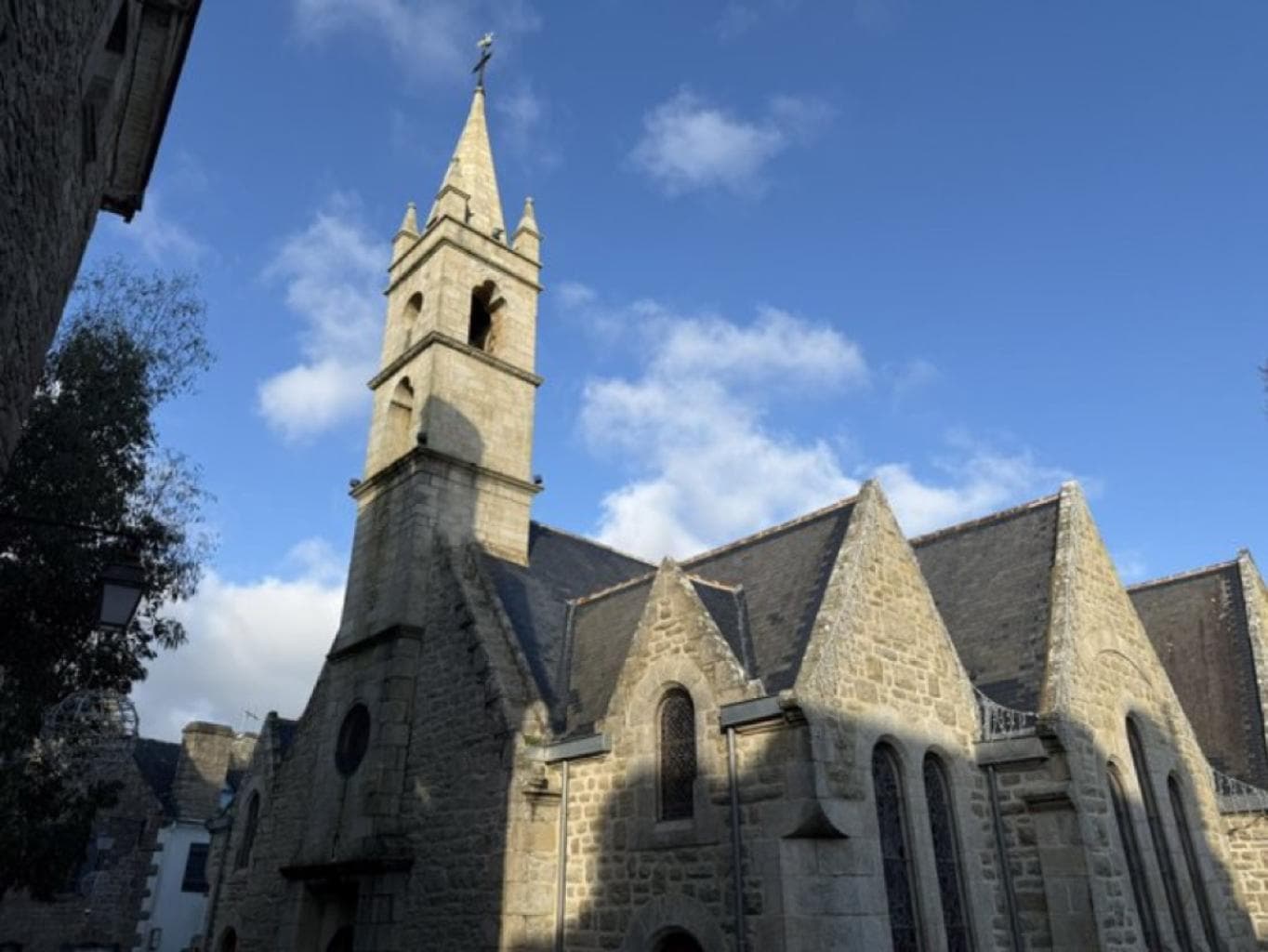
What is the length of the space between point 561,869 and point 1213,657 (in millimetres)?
13007

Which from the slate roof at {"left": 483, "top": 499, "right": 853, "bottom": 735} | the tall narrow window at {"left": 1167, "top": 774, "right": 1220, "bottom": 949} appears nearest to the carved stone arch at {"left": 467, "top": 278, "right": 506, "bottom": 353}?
the slate roof at {"left": 483, "top": 499, "right": 853, "bottom": 735}

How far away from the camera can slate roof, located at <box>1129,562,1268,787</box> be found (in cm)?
1533

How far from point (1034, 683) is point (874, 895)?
445 cm

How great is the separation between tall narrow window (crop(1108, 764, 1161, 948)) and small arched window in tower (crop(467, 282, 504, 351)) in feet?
47.1

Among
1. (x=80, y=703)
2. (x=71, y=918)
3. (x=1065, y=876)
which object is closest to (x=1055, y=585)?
(x=1065, y=876)

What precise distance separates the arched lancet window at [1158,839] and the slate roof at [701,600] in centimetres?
559

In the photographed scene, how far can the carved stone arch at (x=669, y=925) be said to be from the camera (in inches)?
376

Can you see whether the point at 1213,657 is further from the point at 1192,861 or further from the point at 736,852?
the point at 736,852

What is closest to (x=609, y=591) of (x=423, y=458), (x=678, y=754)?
(x=423, y=458)

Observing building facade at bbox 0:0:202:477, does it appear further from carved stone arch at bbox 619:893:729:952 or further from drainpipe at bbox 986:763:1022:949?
drainpipe at bbox 986:763:1022:949

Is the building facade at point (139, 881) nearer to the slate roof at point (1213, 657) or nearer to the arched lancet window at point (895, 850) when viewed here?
the arched lancet window at point (895, 850)

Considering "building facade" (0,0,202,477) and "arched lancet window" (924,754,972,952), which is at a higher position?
"building facade" (0,0,202,477)

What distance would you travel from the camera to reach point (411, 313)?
66.7ft

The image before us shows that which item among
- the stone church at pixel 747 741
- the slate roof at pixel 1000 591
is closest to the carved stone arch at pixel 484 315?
the stone church at pixel 747 741
